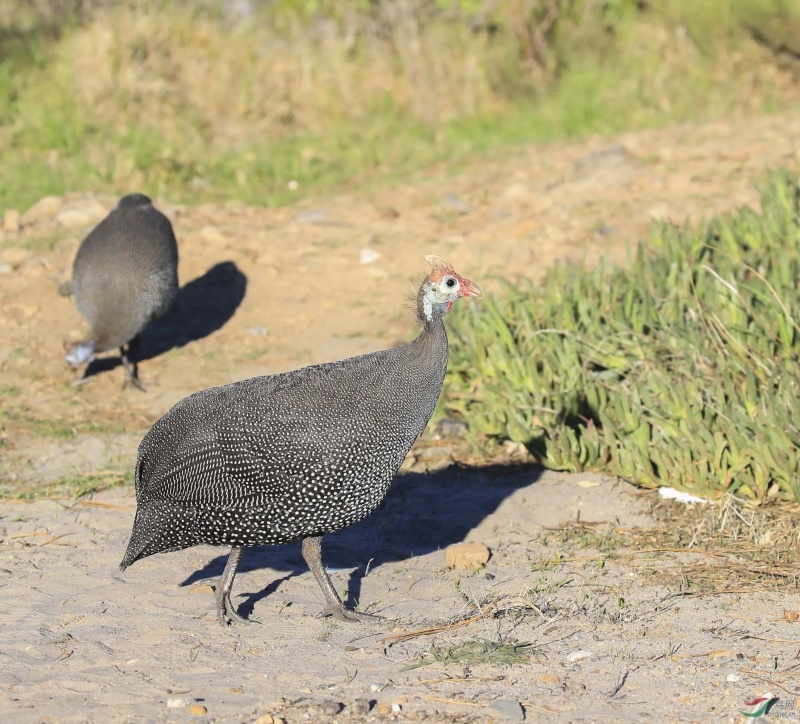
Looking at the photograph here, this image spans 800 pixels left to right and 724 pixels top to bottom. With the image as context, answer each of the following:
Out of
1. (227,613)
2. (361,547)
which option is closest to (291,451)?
(227,613)

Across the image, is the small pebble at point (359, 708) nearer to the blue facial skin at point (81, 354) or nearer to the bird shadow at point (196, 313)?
the blue facial skin at point (81, 354)

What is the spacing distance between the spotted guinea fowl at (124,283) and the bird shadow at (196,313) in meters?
0.35

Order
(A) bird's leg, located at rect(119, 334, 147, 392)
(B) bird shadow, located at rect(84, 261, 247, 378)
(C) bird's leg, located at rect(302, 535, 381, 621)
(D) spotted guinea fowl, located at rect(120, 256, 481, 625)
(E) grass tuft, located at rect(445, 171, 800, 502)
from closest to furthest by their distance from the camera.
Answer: (D) spotted guinea fowl, located at rect(120, 256, 481, 625) < (C) bird's leg, located at rect(302, 535, 381, 621) < (E) grass tuft, located at rect(445, 171, 800, 502) < (A) bird's leg, located at rect(119, 334, 147, 392) < (B) bird shadow, located at rect(84, 261, 247, 378)

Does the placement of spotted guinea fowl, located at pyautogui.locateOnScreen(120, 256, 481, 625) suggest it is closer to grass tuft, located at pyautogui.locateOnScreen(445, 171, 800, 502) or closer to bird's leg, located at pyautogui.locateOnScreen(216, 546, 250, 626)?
bird's leg, located at pyautogui.locateOnScreen(216, 546, 250, 626)

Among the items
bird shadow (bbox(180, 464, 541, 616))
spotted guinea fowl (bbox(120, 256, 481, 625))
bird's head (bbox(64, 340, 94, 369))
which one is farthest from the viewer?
bird's head (bbox(64, 340, 94, 369))

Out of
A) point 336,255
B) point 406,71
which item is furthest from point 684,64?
point 336,255

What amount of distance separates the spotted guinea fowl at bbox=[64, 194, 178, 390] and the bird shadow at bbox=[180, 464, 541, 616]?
1.85m

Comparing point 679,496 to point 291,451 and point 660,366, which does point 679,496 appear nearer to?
point 660,366

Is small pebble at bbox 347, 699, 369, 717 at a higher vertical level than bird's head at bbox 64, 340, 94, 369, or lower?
higher

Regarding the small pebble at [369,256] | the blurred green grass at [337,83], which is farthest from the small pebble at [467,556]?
the blurred green grass at [337,83]

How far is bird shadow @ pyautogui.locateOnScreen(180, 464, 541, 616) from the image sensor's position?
439cm

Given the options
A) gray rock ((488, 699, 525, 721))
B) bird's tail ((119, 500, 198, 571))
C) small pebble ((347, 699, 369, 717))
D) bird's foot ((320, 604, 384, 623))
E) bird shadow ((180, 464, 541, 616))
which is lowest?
bird shadow ((180, 464, 541, 616))

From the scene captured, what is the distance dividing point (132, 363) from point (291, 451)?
2.90m

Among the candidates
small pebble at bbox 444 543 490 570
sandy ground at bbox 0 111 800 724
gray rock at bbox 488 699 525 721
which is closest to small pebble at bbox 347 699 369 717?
sandy ground at bbox 0 111 800 724
